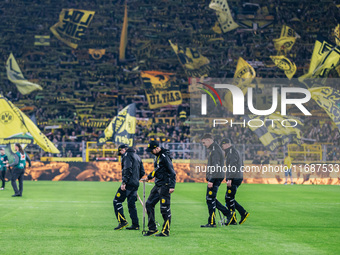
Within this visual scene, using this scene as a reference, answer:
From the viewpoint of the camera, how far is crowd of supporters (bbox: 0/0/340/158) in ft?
170

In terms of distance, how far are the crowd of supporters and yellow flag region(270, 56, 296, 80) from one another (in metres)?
0.54

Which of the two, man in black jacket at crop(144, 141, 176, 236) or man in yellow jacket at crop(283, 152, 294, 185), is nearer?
man in black jacket at crop(144, 141, 176, 236)

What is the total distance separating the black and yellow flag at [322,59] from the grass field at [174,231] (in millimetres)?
32886

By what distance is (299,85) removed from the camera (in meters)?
53.0

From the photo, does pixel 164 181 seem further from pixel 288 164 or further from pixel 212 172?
pixel 288 164

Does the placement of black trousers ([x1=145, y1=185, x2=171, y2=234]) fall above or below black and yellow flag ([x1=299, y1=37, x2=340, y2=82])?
below

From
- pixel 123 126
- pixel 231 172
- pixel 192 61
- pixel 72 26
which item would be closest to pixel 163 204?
pixel 231 172

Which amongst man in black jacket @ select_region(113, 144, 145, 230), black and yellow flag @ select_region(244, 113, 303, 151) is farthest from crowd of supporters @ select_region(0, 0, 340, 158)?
man in black jacket @ select_region(113, 144, 145, 230)

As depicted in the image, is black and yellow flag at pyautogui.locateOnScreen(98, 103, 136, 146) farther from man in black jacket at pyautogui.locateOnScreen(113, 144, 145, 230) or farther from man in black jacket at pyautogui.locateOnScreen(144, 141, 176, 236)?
man in black jacket at pyautogui.locateOnScreen(144, 141, 176, 236)

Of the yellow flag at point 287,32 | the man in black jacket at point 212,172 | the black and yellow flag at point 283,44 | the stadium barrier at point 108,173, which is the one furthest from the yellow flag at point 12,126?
the yellow flag at point 287,32

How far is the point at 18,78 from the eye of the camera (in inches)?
2048

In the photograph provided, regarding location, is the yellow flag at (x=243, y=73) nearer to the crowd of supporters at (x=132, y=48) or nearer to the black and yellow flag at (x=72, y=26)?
the crowd of supporters at (x=132, y=48)

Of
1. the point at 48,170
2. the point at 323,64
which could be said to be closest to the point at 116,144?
the point at 48,170

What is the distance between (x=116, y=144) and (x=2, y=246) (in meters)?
31.5
